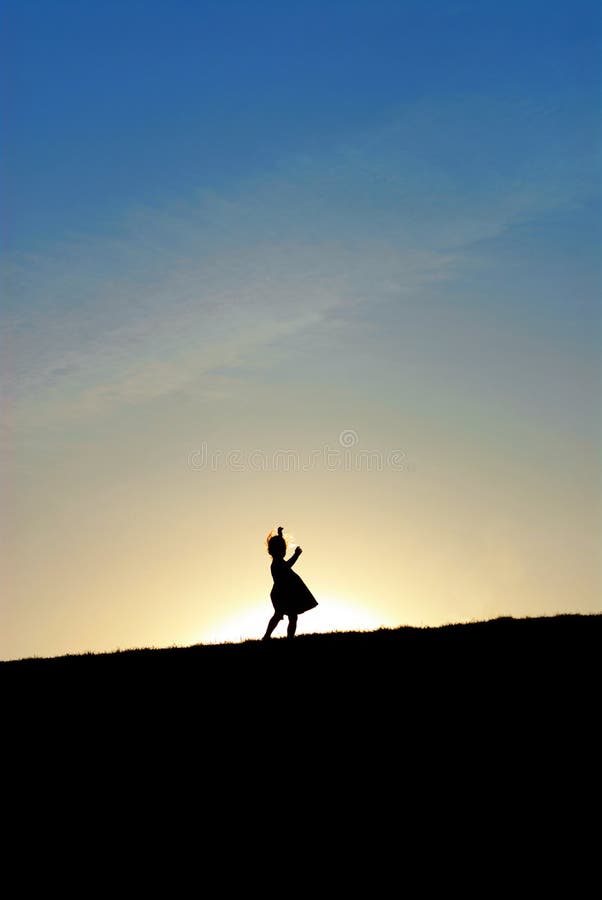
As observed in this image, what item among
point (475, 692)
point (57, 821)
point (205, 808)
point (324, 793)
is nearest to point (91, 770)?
point (57, 821)

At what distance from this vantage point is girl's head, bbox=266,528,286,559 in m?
22.9

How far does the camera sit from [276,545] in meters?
22.9

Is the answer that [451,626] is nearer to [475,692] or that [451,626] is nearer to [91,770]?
[475,692]

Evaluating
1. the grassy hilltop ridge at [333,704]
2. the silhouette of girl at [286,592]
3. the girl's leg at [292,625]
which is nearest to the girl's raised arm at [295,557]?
the silhouette of girl at [286,592]

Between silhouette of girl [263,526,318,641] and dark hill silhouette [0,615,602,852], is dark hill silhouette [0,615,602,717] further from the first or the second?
silhouette of girl [263,526,318,641]

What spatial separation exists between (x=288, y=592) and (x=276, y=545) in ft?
3.78

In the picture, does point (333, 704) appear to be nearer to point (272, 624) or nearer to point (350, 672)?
point (350, 672)

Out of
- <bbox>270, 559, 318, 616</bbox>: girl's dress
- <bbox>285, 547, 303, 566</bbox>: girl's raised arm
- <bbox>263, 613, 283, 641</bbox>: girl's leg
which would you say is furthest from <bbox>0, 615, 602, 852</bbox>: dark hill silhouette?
<bbox>285, 547, 303, 566</bbox>: girl's raised arm

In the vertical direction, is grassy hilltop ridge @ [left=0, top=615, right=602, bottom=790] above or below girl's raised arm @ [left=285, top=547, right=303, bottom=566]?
below

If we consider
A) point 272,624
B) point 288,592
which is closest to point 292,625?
point 272,624

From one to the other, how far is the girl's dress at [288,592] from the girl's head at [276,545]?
5.6 inches

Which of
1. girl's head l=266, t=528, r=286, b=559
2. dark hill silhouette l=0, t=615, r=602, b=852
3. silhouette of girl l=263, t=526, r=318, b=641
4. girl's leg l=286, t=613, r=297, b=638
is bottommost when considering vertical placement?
dark hill silhouette l=0, t=615, r=602, b=852

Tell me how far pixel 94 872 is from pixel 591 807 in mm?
6869

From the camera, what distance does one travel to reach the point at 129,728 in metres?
17.2
